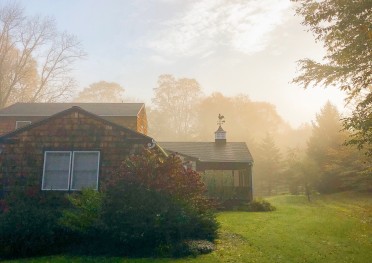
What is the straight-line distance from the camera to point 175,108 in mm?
62188

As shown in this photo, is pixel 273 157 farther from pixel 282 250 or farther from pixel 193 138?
pixel 282 250

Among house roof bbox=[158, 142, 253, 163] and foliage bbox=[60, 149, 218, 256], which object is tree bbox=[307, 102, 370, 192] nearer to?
house roof bbox=[158, 142, 253, 163]

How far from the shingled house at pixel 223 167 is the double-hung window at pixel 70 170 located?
424 inches

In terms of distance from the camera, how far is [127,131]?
1519 cm

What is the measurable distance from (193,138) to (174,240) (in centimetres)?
5293

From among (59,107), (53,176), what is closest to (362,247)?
(53,176)

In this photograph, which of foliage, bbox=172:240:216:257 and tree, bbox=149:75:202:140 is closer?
foliage, bbox=172:240:216:257

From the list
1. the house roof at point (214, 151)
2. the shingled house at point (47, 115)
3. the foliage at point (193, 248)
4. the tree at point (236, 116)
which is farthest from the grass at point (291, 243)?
the tree at point (236, 116)

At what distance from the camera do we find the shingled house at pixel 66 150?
14977mm

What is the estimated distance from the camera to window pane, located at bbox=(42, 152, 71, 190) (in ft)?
49.4

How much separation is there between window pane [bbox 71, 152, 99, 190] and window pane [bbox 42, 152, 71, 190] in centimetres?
37

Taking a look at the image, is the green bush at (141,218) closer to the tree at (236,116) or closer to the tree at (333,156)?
the tree at (333,156)

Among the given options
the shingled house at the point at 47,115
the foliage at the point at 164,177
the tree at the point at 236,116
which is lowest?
the foliage at the point at 164,177

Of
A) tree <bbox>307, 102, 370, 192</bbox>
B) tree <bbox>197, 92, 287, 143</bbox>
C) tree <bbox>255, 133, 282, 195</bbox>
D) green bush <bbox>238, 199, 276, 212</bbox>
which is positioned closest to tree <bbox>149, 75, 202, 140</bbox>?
tree <bbox>197, 92, 287, 143</bbox>
